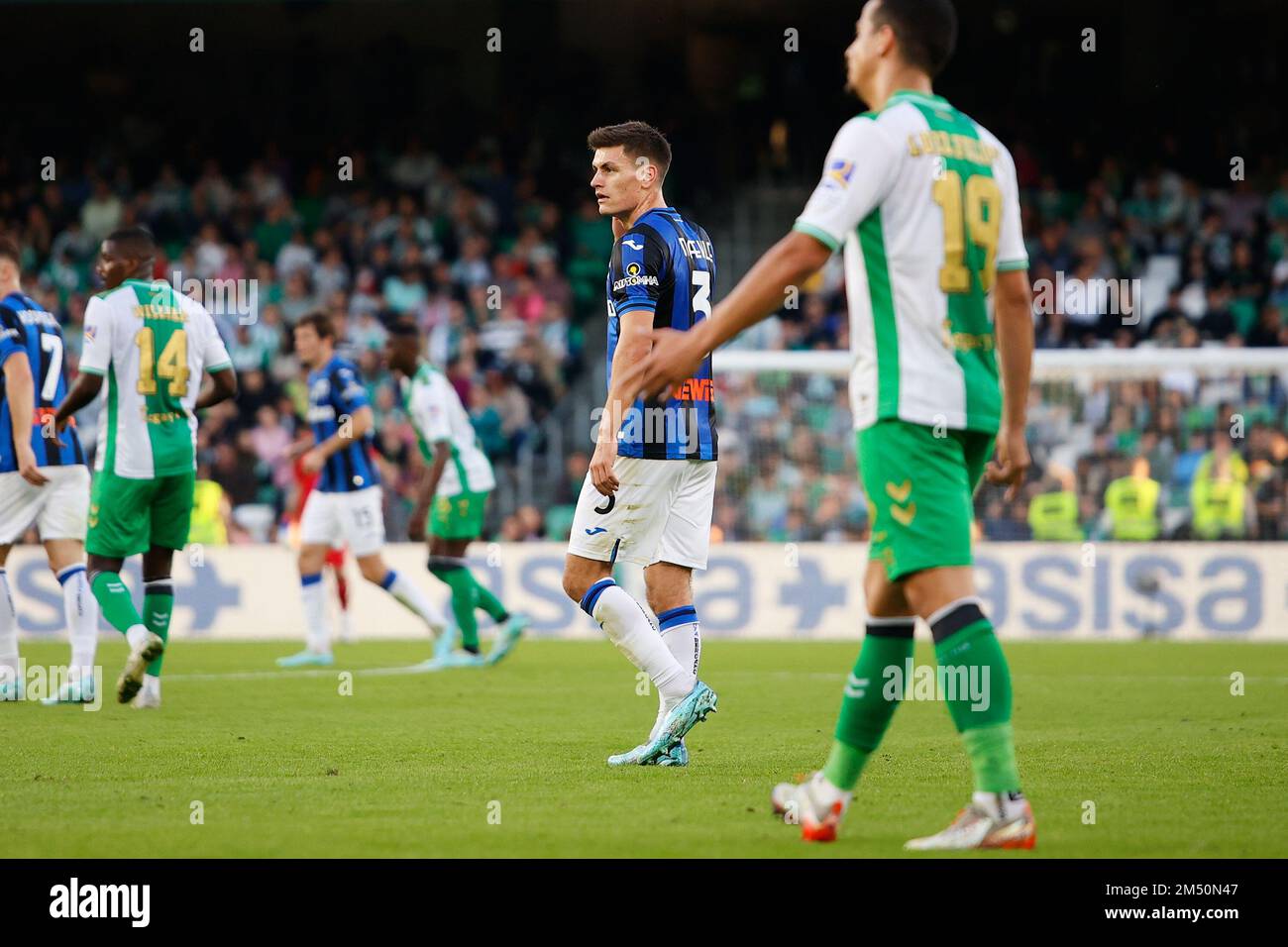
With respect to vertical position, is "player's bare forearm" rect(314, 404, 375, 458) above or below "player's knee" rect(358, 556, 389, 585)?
above

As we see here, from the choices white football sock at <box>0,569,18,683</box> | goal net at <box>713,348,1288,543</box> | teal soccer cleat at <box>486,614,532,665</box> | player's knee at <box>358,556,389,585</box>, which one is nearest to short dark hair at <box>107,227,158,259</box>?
white football sock at <box>0,569,18,683</box>

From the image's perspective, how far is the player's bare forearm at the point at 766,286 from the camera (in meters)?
4.39

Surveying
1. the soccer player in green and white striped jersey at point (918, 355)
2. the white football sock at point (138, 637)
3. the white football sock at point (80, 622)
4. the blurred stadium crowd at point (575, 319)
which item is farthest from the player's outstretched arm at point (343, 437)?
the soccer player in green and white striped jersey at point (918, 355)

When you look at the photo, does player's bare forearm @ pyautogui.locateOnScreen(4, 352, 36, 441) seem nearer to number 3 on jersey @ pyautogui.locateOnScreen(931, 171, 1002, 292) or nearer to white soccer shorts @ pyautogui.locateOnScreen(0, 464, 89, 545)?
white soccer shorts @ pyautogui.locateOnScreen(0, 464, 89, 545)

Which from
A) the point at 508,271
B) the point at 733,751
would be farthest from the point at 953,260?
the point at 508,271

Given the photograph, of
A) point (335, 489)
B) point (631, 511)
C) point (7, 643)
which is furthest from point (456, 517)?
point (631, 511)

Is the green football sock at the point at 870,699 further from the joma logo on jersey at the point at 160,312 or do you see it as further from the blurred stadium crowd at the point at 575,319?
the blurred stadium crowd at the point at 575,319

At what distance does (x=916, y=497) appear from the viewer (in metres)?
4.57

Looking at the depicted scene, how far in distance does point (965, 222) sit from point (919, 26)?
21.9 inches

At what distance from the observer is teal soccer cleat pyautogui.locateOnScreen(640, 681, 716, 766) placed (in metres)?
6.61

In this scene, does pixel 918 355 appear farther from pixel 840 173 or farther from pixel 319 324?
pixel 319 324

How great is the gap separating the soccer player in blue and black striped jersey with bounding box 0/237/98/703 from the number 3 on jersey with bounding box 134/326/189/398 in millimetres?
717
